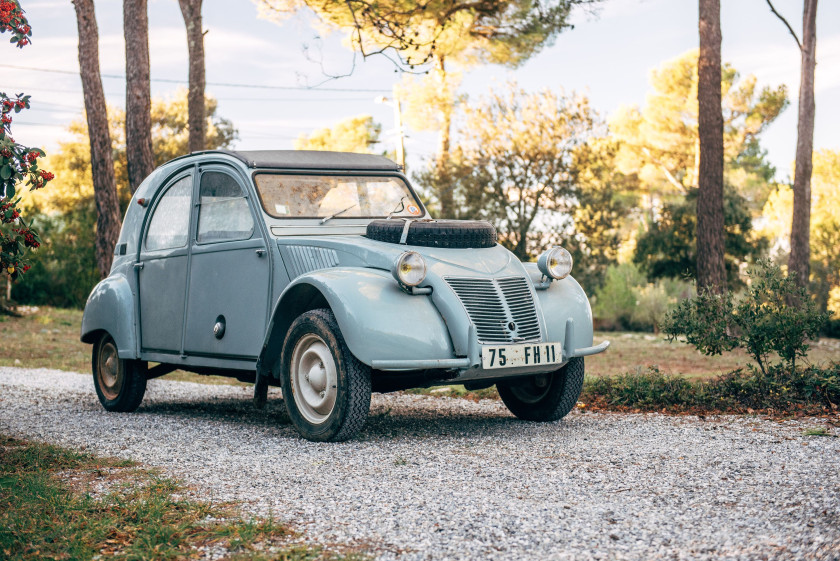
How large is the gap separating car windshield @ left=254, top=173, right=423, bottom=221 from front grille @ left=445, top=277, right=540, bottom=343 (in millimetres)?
1446

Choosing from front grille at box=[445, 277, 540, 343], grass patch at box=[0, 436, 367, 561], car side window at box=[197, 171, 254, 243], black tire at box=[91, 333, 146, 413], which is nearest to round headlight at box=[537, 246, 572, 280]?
front grille at box=[445, 277, 540, 343]

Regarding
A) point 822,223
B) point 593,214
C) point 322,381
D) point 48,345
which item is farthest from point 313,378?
point 822,223

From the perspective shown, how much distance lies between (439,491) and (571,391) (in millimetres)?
2436

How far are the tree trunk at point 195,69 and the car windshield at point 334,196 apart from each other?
9597 mm

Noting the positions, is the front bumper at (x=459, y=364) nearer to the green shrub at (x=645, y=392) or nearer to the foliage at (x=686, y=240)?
the green shrub at (x=645, y=392)

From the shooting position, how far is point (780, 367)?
296 inches

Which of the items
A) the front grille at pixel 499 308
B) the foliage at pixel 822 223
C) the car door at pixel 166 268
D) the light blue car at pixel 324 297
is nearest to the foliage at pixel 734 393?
the light blue car at pixel 324 297

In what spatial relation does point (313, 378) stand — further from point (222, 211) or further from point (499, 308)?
point (222, 211)

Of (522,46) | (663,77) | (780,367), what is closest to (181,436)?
(780,367)

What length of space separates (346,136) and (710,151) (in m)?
45.2

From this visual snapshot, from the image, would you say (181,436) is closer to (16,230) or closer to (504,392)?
(16,230)

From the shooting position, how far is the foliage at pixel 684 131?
4038 cm

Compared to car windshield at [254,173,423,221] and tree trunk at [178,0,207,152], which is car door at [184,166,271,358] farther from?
tree trunk at [178,0,207,152]

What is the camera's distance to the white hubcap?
18.6 feet
